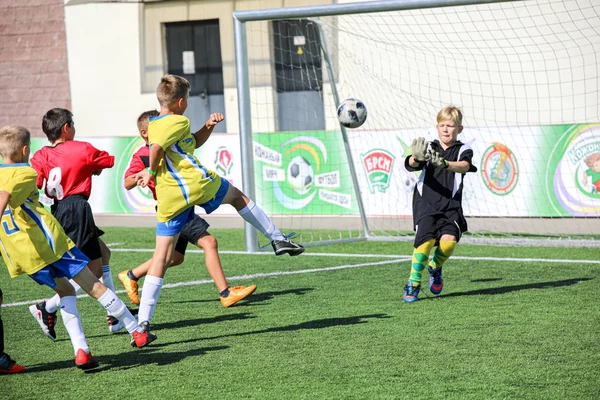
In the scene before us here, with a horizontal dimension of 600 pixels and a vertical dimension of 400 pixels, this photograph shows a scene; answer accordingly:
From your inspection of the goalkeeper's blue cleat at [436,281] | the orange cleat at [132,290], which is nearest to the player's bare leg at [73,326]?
the orange cleat at [132,290]

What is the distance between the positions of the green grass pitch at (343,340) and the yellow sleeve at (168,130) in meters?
1.29

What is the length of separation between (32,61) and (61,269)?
59.8ft

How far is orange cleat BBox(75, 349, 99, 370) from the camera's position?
A: 4.86m

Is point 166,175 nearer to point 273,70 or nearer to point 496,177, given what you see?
point 496,177

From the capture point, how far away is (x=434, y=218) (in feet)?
22.1

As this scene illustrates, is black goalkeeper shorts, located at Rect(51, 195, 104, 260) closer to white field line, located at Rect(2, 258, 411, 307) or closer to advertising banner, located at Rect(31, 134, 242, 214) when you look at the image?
white field line, located at Rect(2, 258, 411, 307)

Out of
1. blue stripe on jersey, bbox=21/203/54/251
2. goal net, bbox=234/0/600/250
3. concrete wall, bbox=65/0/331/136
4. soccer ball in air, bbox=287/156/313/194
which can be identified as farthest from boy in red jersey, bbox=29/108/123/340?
concrete wall, bbox=65/0/331/136

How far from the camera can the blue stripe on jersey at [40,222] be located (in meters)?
4.92

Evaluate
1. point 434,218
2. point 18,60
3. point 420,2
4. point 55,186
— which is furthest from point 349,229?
point 18,60

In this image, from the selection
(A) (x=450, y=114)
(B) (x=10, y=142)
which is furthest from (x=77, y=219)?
(A) (x=450, y=114)

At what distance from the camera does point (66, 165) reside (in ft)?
20.1

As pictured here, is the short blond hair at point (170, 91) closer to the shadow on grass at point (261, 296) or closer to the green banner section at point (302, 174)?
the shadow on grass at point (261, 296)

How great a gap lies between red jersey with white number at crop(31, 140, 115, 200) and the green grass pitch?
40.4 inches

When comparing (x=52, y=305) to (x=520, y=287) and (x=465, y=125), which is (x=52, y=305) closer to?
(x=520, y=287)
